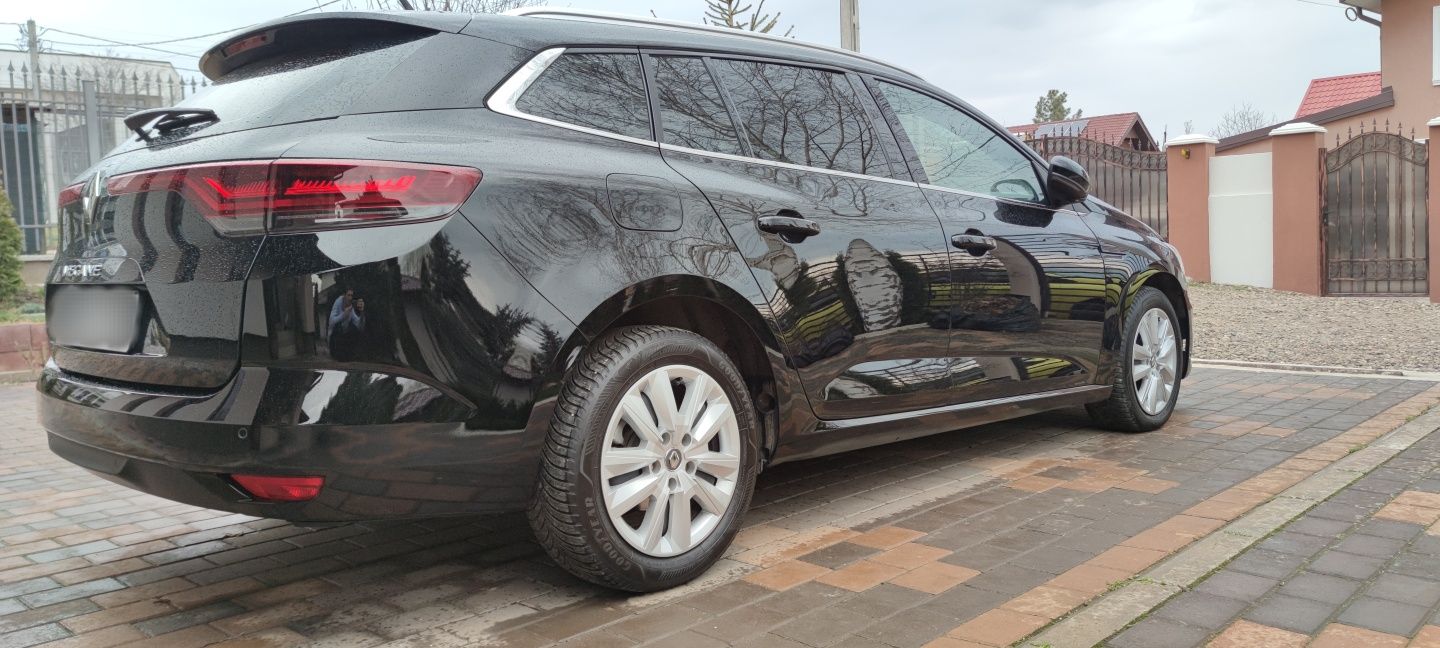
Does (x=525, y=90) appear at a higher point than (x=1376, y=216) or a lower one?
higher

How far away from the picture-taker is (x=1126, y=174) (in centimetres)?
1670

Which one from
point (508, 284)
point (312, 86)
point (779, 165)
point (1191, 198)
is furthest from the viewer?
point (1191, 198)

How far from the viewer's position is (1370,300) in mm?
13938

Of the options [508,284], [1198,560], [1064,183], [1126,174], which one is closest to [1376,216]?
[1126,174]

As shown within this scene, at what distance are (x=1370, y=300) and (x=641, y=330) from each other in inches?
550

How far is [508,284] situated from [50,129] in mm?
10827

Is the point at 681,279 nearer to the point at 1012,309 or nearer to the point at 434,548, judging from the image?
the point at 434,548

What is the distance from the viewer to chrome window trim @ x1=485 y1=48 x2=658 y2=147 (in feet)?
9.29

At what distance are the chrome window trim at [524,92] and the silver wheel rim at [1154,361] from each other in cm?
314

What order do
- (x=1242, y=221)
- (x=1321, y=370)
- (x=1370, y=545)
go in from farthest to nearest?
(x=1242, y=221) < (x=1321, y=370) < (x=1370, y=545)

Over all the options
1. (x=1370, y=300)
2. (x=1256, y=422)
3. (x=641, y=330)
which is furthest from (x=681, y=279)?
(x=1370, y=300)

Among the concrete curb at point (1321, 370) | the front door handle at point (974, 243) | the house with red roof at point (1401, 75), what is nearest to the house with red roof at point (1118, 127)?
the house with red roof at point (1401, 75)

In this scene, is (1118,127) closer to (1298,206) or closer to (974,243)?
(1298,206)

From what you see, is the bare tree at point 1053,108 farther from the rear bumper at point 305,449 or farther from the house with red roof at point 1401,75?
the rear bumper at point 305,449
